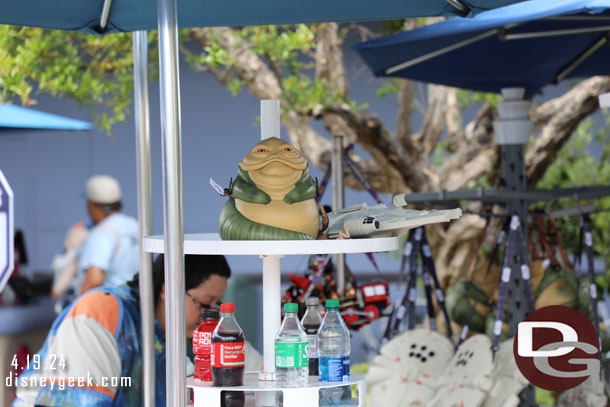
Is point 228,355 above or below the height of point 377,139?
below

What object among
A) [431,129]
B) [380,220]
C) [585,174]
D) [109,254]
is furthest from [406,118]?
[380,220]

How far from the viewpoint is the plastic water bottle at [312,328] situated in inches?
87.3

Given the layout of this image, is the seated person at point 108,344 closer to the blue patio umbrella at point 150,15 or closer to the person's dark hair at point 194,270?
the person's dark hair at point 194,270

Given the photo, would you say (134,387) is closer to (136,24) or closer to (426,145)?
(136,24)

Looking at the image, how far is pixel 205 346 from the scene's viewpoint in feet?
7.27

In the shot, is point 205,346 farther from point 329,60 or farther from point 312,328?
point 329,60

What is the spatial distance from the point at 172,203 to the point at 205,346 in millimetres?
486

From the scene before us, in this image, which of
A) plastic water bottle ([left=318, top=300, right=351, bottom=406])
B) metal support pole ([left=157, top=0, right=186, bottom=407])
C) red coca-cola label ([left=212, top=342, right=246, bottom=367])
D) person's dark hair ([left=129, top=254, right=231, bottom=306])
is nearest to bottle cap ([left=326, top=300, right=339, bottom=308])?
plastic water bottle ([left=318, top=300, right=351, bottom=406])

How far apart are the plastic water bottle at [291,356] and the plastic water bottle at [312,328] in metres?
0.08

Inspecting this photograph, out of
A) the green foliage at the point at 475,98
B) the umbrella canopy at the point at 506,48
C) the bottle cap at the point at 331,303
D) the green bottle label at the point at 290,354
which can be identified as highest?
the green foliage at the point at 475,98

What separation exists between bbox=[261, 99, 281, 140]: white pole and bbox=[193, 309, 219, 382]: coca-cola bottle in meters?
0.50

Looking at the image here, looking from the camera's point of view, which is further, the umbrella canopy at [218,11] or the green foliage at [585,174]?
the green foliage at [585,174]

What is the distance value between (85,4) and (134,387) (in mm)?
1232

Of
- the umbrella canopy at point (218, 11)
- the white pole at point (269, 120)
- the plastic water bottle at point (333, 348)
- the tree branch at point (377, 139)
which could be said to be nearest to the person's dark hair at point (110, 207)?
the tree branch at point (377, 139)
